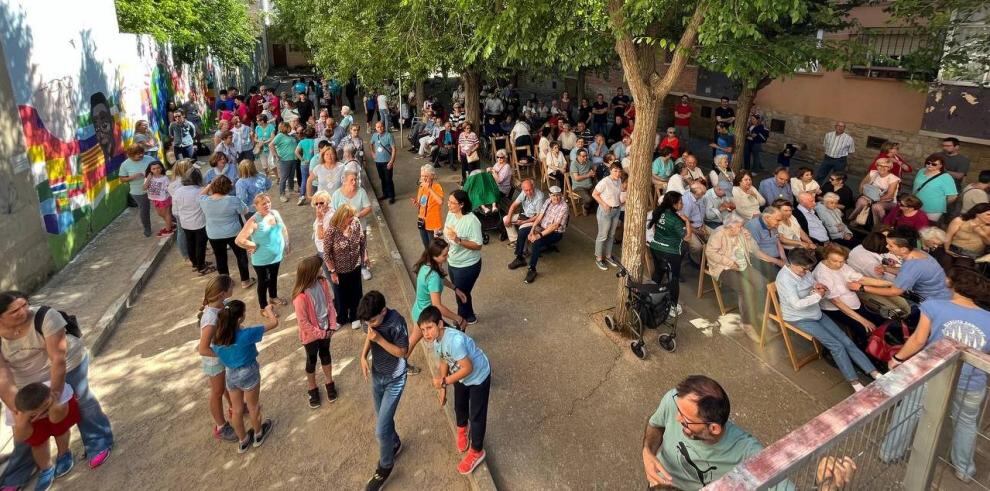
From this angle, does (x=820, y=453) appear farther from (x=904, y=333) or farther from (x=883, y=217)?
(x=883, y=217)

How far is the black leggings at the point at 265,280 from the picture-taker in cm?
639

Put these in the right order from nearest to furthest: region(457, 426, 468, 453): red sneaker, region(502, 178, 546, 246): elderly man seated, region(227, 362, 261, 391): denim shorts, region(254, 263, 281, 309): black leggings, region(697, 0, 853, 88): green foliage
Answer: region(227, 362, 261, 391): denim shorts < region(457, 426, 468, 453): red sneaker < region(697, 0, 853, 88): green foliage < region(254, 263, 281, 309): black leggings < region(502, 178, 546, 246): elderly man seated

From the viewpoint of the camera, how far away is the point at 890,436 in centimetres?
241

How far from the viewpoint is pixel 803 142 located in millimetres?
14609

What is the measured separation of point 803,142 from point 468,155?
9.32m

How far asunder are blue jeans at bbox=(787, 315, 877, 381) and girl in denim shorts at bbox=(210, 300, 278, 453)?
487 cm

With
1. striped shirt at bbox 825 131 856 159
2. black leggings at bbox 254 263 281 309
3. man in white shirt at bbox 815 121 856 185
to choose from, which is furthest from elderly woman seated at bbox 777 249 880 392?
striped shirt at bbox 825 131 856 159

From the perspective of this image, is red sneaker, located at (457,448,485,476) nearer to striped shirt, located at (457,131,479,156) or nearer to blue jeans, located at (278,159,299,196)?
striped shirt, located at (457,131,479,156)

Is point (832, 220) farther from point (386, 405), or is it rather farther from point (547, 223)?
point (386, 405)

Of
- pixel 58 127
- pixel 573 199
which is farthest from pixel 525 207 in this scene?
pixel 58 127

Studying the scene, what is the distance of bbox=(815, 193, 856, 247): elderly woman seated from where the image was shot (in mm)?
7305

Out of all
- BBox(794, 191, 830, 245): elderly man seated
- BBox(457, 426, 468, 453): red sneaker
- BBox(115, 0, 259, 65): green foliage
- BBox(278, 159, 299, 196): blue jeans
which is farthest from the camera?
BBox(115, 0, 259, 65): green foliage

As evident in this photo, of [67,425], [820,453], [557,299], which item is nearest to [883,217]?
[557,299]

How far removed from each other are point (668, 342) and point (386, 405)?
3190 millimetres
